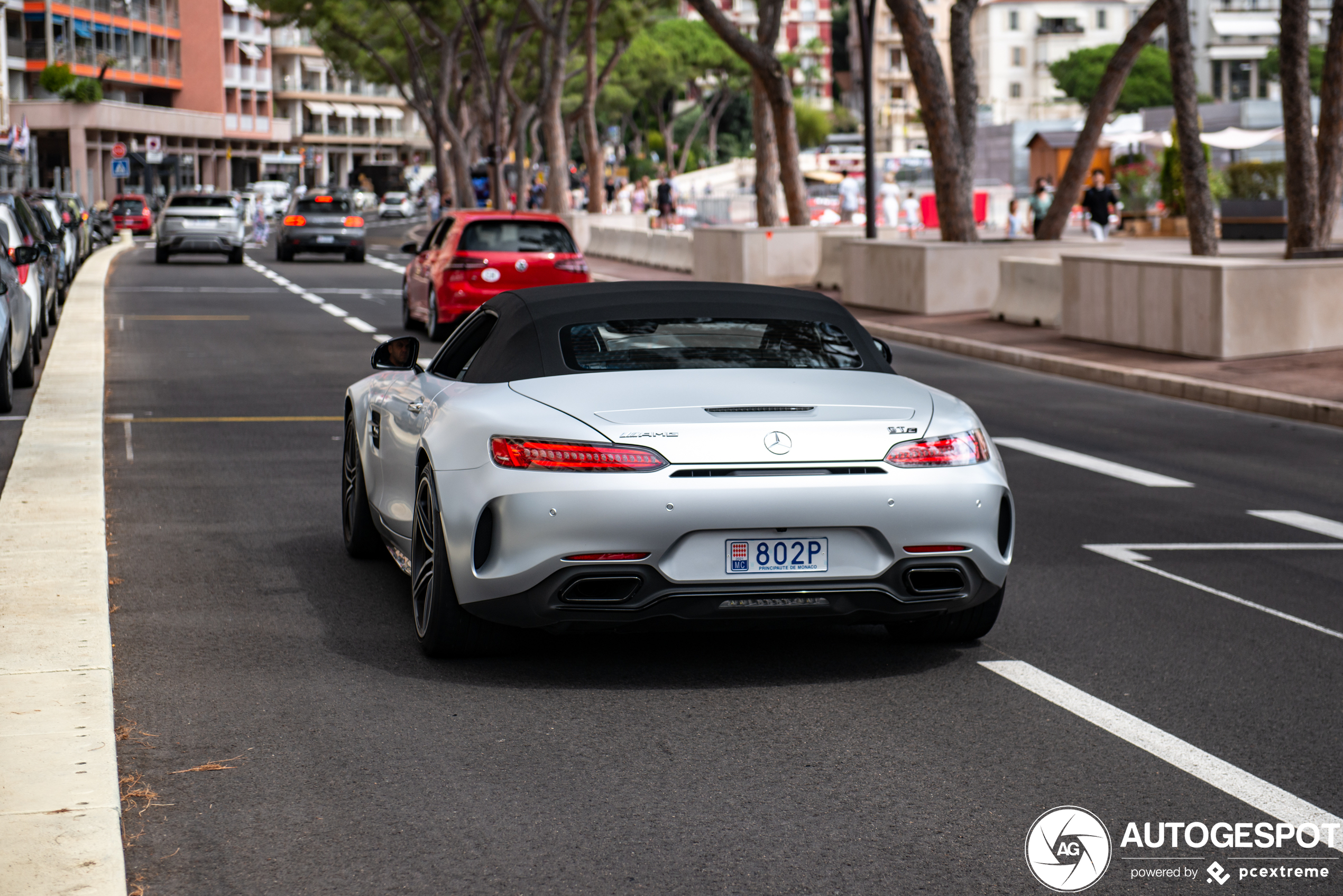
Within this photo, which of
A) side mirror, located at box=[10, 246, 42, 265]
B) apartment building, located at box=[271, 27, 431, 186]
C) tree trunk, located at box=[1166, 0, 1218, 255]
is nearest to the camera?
side mirror, located at box=[10, 246, 42, 265]

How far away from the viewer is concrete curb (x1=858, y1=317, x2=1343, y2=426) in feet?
50.4

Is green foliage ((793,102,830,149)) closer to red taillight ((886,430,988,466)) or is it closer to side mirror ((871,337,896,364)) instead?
side mirror ((871,337,896,364))

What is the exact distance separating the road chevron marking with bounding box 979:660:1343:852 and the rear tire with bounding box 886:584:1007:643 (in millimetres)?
145

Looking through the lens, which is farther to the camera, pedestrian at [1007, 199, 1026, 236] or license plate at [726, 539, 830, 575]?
pedestrian at [1007, 199, 1026, 236]

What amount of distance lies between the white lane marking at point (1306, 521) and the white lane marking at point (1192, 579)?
431 mm

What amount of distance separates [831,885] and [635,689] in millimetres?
1901

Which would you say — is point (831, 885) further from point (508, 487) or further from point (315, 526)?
point (315, 526)

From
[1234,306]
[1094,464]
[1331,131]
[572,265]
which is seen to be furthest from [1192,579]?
[1331,131]

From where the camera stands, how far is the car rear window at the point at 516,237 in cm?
2192

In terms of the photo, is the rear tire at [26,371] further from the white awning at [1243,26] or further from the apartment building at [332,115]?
the white awning at [1243,26]

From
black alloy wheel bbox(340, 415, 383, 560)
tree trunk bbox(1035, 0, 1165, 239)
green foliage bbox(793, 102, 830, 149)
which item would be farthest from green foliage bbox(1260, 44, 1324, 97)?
black alloy wheel bbox(340, 415, 383, 560)

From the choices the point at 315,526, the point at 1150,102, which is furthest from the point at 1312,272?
the point at 1150,102

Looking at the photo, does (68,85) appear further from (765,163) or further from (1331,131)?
(1331,131)

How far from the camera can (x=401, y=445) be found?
7.20m
